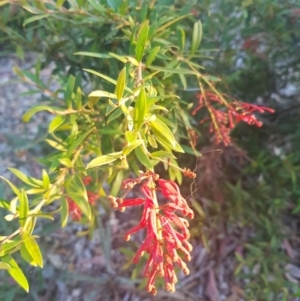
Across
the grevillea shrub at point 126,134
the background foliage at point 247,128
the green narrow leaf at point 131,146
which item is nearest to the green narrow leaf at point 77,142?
the grevillea shrub at point 126,134

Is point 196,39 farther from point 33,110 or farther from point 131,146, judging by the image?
point 131,146

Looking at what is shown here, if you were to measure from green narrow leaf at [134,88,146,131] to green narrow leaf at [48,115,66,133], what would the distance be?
0.86ft

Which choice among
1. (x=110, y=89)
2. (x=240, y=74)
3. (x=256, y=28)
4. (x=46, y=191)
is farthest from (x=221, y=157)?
(x=46, y=191)

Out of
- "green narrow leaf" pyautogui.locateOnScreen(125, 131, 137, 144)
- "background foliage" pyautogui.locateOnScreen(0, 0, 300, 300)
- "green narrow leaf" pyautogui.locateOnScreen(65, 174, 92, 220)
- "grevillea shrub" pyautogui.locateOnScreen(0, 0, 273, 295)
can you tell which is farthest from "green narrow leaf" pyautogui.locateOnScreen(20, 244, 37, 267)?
"background foliage" pyautogui.locateOnScreen(0, 0, 300, 300)

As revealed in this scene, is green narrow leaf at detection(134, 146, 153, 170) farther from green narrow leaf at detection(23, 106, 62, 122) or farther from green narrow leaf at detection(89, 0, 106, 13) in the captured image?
green narrow leaf at detection(89, 0, 106, 13)

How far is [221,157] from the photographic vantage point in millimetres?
1611

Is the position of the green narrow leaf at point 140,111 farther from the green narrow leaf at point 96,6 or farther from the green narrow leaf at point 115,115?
the green narrow leaf at point 96,6

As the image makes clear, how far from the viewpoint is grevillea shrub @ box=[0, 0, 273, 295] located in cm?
71

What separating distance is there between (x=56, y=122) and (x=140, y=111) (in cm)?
29

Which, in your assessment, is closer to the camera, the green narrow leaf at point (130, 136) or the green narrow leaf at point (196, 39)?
the green narrow leaf at point (130, 136)

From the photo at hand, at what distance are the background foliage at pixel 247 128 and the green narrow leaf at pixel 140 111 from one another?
22.5 inches

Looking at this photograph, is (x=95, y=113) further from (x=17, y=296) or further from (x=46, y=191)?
(x=17, y=296)

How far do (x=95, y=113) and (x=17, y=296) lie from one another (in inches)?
30.4

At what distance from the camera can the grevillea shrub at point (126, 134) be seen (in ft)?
2.33
